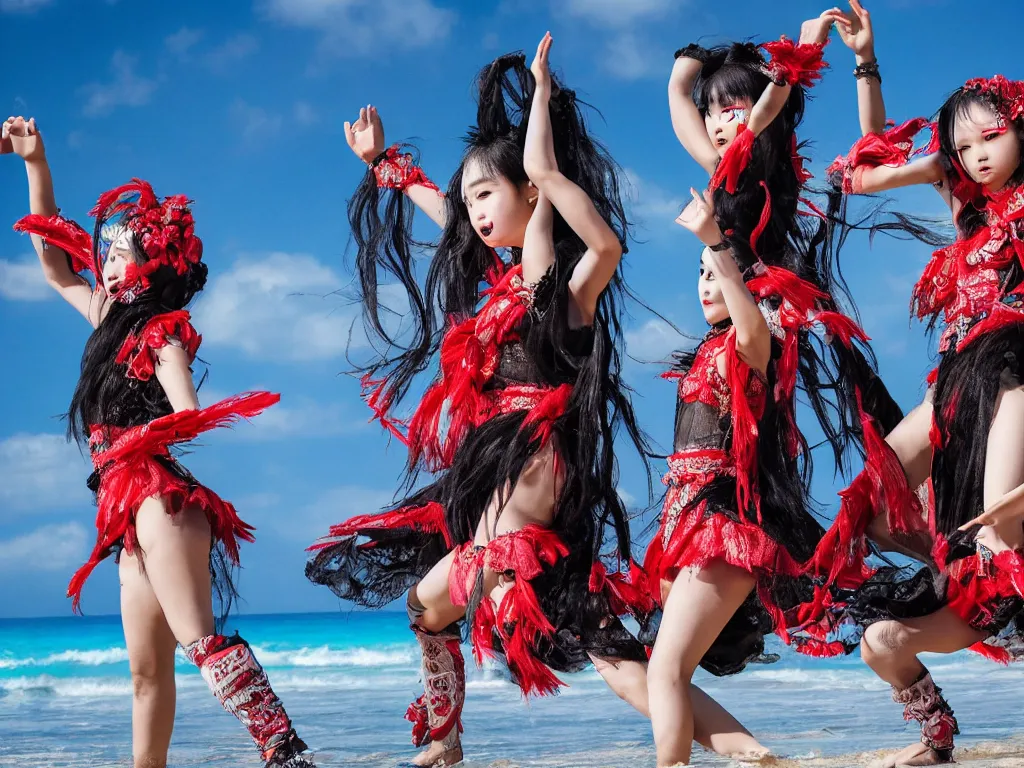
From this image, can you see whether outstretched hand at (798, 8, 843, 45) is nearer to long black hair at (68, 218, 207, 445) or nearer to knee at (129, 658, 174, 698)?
long black hair at (68, 218, 207, 445)

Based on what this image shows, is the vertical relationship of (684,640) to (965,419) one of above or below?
below

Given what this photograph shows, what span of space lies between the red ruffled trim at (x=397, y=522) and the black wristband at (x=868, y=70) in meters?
2.41

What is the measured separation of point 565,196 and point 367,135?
1.50 m

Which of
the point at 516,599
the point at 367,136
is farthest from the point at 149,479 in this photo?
the point at 367,136

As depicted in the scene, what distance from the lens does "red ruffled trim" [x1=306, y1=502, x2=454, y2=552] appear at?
184 inches

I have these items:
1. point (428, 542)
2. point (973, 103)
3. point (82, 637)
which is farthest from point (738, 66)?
point (82, 637)

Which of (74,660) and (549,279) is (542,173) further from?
(74,660)

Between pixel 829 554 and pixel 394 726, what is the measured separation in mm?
4701

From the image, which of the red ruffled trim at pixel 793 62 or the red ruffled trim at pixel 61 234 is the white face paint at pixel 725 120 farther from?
the red ruffled trim at pixel 61 234

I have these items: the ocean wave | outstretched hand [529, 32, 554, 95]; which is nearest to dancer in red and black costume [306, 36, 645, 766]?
outstretched hand [529, 32, 554, 95]

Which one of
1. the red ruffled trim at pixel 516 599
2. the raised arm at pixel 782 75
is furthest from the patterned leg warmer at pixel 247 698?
the raised arm at pixel 782 75

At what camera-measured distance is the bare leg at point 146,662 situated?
15.0 feet

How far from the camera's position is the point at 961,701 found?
877 centimetres

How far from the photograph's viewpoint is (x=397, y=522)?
4703 mm
